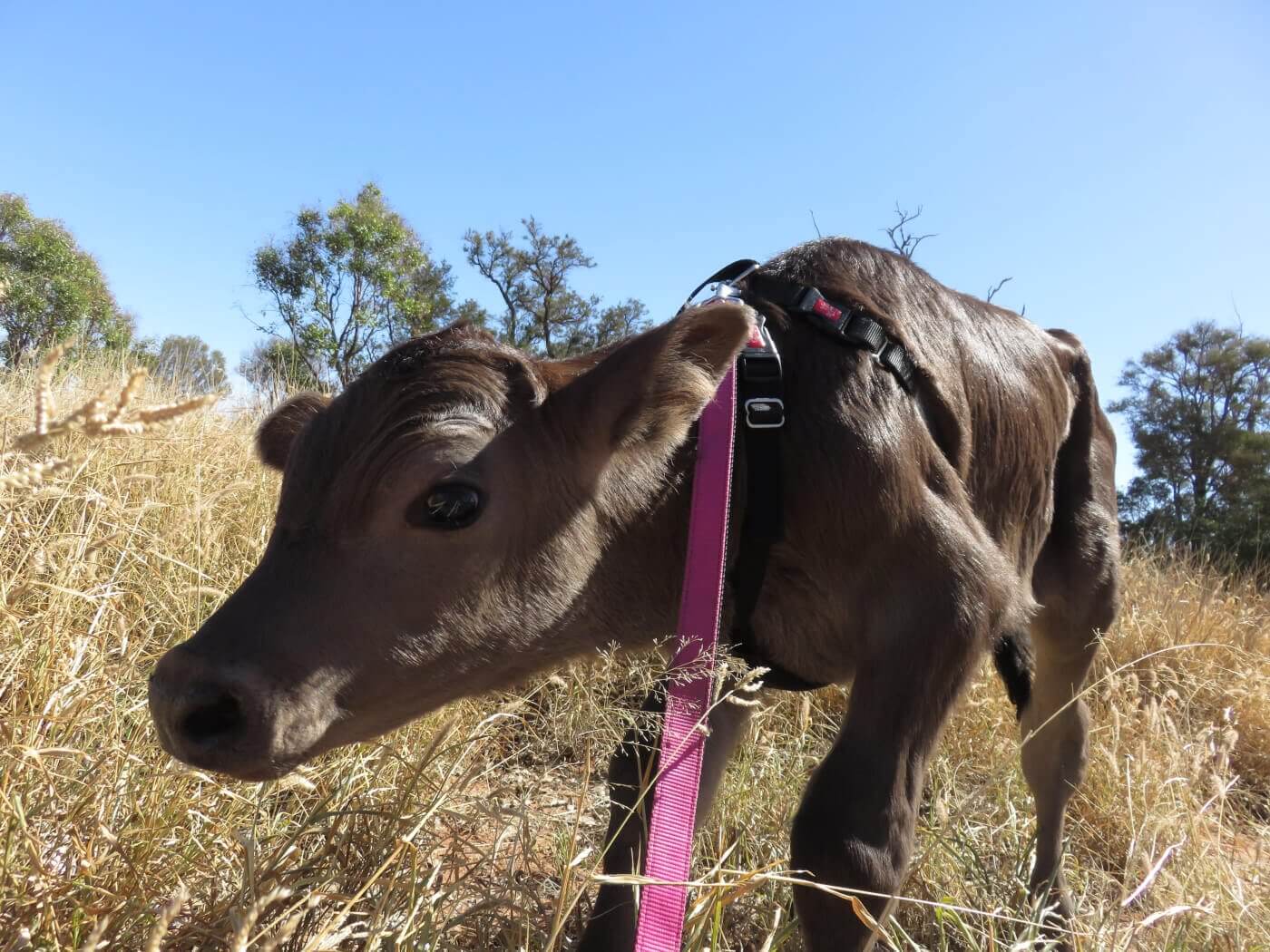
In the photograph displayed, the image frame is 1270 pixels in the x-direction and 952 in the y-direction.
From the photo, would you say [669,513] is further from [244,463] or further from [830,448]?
[244,463]

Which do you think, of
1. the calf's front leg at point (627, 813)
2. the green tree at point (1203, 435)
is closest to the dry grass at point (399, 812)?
the calf's front leg at point (627, 813)

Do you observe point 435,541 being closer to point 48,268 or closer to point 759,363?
point 759,363

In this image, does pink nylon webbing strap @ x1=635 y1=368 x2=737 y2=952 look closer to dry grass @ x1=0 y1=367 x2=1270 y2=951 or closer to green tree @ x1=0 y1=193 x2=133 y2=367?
dry grass @ x1=0 y1=367 x2=1270 y2=951

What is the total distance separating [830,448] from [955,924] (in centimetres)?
162

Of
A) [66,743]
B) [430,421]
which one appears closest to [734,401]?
[430,421]

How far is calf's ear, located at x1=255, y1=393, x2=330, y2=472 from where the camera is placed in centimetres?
231

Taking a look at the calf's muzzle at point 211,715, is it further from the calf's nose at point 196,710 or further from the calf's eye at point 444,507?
the calf's eye at point 444,507

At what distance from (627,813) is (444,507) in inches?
40.9

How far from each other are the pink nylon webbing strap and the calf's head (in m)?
0.12

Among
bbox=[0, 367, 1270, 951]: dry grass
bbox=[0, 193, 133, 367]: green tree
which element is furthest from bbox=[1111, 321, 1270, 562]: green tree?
bbox=[0, 193, 133, 367]: green tree

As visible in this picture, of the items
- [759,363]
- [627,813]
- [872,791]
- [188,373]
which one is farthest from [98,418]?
[188,373]

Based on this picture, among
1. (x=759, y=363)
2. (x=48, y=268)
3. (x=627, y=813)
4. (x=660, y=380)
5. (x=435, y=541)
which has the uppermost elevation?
(x=48, y=268)

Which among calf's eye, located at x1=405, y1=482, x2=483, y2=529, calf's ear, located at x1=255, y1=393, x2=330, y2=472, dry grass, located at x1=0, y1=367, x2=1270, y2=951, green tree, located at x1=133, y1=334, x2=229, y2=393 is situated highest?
green tree, located at x1=133, y1=334, x2=229, y2=393

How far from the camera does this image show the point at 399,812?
208 centimetres
